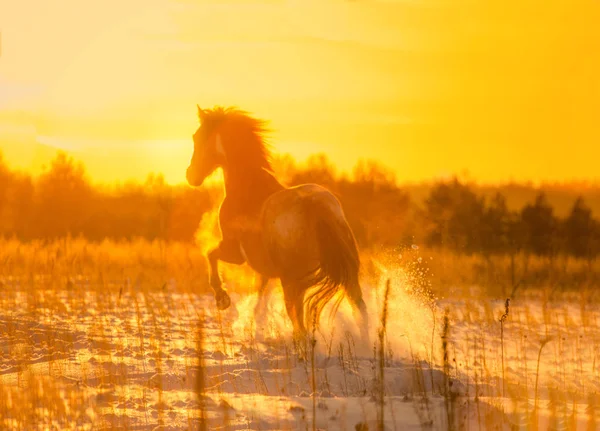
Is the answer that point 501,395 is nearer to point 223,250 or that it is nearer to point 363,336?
point 363,336

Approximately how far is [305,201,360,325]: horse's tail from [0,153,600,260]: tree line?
11.2 m

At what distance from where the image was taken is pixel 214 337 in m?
8.77

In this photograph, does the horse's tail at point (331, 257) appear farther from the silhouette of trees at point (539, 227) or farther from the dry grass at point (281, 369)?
the silhouette of trees at point (539, 227)

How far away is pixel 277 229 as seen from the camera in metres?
8.64

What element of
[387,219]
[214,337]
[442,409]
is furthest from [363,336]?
[387,219]

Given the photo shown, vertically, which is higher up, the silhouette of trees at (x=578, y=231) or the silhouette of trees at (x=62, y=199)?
the silhouette of trees at (x=62, y=199)

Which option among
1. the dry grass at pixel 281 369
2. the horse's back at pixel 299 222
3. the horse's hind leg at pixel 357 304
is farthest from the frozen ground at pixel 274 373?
the horse's back at pixel 299 222

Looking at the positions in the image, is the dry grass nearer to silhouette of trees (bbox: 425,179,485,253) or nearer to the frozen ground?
the frozen ground

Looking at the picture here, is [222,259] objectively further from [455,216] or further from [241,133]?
[455,216]

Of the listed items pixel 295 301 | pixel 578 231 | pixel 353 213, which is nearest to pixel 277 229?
pixel 295 301

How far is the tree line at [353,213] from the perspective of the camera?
2550cm

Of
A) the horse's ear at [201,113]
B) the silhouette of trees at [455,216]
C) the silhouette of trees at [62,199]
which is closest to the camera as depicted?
the horse's ear at [201,113]

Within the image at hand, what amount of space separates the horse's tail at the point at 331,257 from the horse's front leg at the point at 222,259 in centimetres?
115

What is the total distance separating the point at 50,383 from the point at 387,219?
90.1 ft
